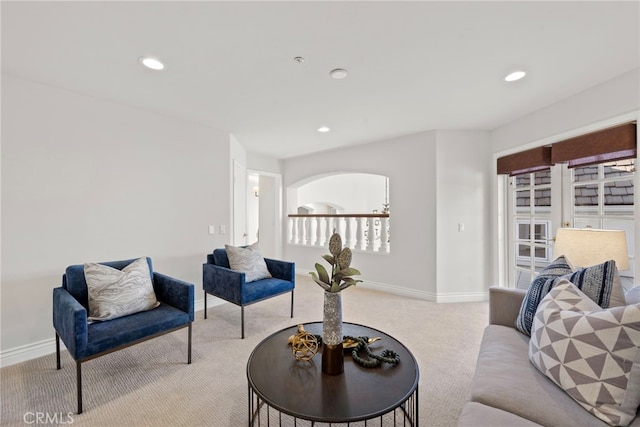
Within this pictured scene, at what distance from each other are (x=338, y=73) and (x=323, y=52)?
0.31 metres

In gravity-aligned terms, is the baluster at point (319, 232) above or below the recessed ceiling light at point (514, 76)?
below

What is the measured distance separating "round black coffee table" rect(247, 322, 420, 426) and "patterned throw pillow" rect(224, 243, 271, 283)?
140 centimetres

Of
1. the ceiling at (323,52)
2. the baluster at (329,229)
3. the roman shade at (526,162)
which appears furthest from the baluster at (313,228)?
the roman shade at (526,162)

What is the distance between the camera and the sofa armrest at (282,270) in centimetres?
313

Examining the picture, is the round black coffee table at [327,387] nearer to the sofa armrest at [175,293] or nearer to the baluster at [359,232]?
the sofa armrest at [175,293]

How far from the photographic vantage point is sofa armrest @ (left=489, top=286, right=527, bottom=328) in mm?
1867

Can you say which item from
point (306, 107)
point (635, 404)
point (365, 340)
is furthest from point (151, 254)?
point (635, 404)

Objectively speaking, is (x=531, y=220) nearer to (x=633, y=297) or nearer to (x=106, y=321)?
(x=633, y=297)

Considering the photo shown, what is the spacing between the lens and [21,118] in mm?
2240

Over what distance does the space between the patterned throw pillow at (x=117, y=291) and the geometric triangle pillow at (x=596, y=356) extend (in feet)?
8.36

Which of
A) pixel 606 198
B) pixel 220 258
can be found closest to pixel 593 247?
pixel 606 198

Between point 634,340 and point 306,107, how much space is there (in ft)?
9.06

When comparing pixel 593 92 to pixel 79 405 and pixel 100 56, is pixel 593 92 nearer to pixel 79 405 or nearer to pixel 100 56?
pixel 100 56

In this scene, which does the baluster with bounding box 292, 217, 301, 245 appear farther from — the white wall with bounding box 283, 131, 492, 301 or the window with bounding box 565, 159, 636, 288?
the window with bounding box 565, 159, 636, 288
